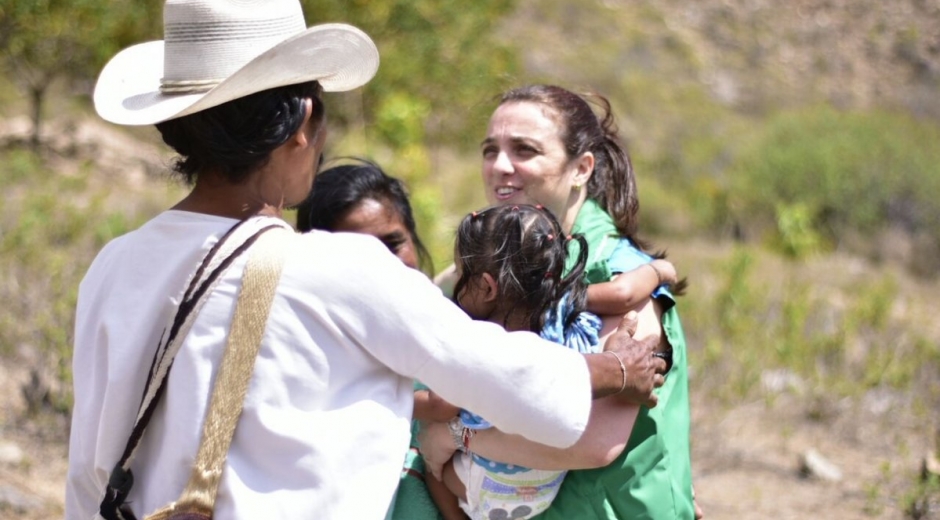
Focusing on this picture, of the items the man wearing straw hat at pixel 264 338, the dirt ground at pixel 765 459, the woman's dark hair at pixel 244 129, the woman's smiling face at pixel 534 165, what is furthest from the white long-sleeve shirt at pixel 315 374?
the dirt ground at pixel 765 459

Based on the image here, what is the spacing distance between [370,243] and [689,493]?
3.30 feet

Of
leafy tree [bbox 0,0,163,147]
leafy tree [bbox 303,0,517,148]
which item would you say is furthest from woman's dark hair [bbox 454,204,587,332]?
leafy tree [bbox 0,0,163,147]

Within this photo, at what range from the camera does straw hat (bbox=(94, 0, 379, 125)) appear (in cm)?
177

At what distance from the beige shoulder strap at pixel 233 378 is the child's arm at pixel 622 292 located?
778mm

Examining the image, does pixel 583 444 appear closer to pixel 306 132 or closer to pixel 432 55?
pixel 306 132

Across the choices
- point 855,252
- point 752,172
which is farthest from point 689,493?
point 752,172

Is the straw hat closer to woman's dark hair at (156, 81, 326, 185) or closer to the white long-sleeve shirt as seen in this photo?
woman's dark hair at (156, 81, 326, 185)

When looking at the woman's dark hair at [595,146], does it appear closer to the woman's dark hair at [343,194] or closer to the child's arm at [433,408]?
the woman's dark hair at [343,194]

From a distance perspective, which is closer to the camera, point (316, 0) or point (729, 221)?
point (316, 0)

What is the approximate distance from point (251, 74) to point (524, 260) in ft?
2.41

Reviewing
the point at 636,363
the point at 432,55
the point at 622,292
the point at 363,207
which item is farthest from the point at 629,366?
the point at 432,55

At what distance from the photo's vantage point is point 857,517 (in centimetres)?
524

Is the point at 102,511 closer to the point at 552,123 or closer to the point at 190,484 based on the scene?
the point at 190,484

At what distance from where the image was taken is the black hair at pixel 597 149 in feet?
8.58
